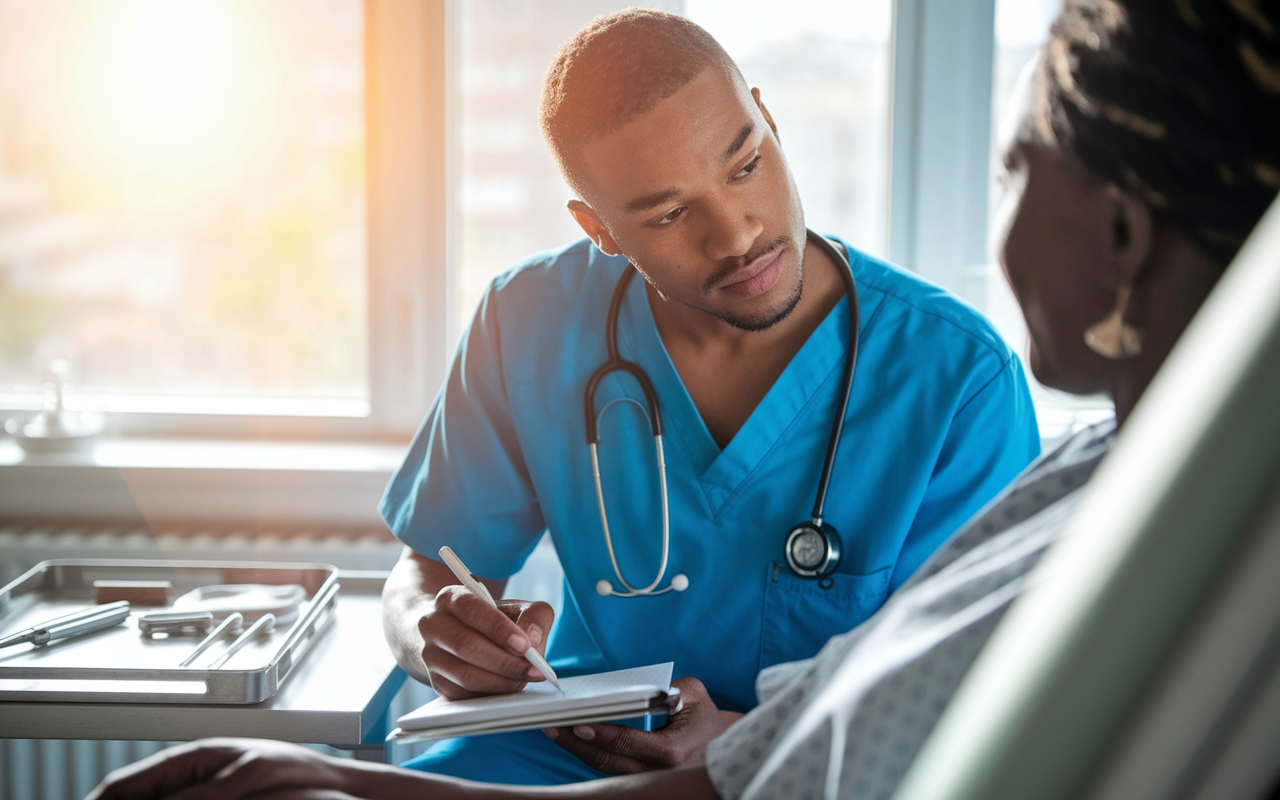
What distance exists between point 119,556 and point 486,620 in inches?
41.2

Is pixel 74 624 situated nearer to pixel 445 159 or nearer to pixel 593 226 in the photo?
pixel 593 226

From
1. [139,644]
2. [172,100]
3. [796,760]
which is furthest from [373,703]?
[172,100]

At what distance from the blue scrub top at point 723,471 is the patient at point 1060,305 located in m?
0.37

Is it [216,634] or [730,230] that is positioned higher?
[730,230]

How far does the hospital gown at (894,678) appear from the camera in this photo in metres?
0.52

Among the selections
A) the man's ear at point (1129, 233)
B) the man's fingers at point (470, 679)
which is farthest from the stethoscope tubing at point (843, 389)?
the man's ear at point (1129, 233)

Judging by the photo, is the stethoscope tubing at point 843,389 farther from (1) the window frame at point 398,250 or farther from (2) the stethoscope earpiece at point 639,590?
(1) the window frame at point 398,250

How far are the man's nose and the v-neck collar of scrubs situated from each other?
16 cm

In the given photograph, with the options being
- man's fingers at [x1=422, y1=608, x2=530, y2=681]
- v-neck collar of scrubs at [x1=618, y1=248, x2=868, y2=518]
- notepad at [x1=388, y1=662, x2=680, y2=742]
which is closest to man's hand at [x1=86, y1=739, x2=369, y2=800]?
notepad at [x1=388, y1=662, x2=680, y2=742]

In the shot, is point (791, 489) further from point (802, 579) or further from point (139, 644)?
point (139, 644)

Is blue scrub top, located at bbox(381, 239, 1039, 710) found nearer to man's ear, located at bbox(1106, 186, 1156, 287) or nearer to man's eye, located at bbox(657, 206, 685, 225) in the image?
man's eye, located at bbox(657, 206, 685, 225)

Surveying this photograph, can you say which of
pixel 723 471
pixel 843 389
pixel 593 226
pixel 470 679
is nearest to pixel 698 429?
pixel 723 471

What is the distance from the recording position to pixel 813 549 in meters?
1.06

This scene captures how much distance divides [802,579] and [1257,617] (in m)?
0.91
